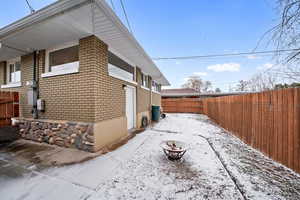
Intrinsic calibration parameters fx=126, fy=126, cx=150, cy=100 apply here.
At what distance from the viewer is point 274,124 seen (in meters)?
3.07

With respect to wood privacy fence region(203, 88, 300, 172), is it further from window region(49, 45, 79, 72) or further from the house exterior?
window region(49, 45, 79, 72)

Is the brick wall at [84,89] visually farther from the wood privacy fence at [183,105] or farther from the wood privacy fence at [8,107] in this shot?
the wood privacy fence at [183,105]

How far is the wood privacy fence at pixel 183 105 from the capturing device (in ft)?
51.7

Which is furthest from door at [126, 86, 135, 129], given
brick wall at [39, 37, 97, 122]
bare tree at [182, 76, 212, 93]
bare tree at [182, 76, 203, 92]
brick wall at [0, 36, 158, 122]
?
bare tree at [182, 76, 212, 93]

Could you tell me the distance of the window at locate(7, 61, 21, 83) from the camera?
220 inches

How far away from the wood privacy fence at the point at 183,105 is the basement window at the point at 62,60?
13604 mm

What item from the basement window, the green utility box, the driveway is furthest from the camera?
the green utility box

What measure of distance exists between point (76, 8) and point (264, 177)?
5039mm

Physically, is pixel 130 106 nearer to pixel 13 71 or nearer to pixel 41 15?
pixel 41 15

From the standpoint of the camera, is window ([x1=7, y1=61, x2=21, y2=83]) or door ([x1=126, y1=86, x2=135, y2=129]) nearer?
window ([x1=7, y1=61, x2=21, y2=83])

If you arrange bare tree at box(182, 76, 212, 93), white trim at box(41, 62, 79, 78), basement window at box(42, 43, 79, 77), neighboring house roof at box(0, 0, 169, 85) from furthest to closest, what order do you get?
bare tree at box(182, 76, 212, 93) < basement window at box(42, 43, 79, 77) < white trim at box(41, 62, 79, 78) < neighboring house roof at box(0, 0, 169, 85)

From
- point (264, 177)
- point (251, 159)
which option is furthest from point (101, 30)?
point (251, 159)

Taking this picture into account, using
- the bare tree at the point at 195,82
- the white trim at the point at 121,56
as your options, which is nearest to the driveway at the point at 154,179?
the white trim at the point at 121,56

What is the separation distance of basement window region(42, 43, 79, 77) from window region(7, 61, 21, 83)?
235 centimetres
